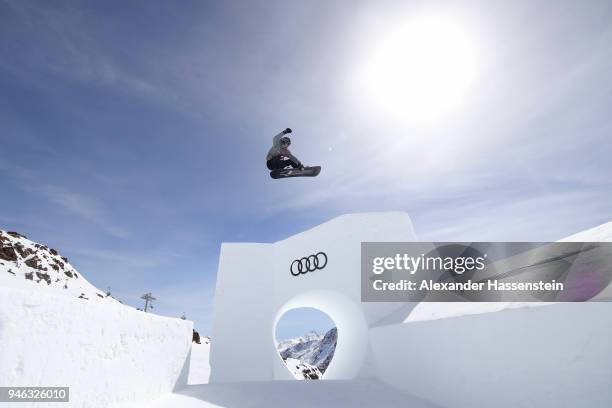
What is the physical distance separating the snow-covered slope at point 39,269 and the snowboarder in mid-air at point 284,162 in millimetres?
23608

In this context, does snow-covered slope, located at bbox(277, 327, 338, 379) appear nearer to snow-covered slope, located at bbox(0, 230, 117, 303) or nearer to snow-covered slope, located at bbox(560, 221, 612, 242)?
snow-covered slope, located at bbox(0, 230, 117, 303)

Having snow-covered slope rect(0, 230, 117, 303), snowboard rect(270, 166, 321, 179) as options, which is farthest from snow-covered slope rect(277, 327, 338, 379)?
snowboard rect(270, 166, 321, 179)

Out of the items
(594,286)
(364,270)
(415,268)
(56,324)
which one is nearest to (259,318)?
(364,270)

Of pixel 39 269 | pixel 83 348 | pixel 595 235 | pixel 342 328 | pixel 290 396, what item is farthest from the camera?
pixel 39 269

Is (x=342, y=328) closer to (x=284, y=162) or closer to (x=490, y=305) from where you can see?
(x=284, y=162)

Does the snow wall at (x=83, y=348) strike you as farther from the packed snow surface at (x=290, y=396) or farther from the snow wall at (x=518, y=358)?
the snow wall at (x=518, y=358)

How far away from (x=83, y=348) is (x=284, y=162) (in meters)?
7.27

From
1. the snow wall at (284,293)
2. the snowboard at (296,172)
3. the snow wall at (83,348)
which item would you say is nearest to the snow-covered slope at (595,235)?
the snow wall at (284,293)

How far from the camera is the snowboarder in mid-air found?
32.5 ft

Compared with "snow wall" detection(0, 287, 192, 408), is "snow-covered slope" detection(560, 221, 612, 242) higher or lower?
higher

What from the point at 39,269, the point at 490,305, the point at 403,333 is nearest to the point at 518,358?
the point at 490,305

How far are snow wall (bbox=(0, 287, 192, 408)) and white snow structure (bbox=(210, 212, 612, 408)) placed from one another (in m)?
5.10

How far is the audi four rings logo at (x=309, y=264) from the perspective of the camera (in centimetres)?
1184

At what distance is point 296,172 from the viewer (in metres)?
11.0
